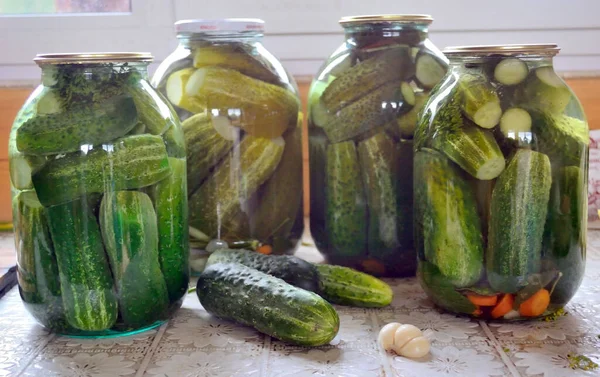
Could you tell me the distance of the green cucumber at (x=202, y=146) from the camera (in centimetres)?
108

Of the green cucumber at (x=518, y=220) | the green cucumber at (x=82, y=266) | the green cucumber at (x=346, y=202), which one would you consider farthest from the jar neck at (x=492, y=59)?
the green cucumber at (x=82, y=266)

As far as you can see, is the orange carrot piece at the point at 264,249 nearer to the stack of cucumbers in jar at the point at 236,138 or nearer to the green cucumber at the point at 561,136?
the stack of cucumbers in jar at the point at 236,138

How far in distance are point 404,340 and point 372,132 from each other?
337mm

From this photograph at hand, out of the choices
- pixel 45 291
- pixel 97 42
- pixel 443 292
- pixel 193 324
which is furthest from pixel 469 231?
pixel 97 42

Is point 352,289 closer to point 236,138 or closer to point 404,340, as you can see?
point 404,340

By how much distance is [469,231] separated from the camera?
90 centimetres

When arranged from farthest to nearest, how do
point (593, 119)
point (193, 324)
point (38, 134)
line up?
point (593, 119) → point (193, 324) → point (38, 134)

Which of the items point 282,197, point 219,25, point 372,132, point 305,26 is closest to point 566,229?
point 372,132

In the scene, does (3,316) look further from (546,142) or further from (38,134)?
(546,142)

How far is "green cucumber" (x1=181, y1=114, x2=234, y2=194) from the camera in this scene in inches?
42.6

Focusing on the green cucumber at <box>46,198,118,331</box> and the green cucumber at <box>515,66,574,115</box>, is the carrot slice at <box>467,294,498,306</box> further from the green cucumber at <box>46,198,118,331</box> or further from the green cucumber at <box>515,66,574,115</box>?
the green cucumber at <box>46,198,118,331</box>

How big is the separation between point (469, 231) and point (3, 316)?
61cm

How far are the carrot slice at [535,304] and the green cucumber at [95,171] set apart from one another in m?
0.48

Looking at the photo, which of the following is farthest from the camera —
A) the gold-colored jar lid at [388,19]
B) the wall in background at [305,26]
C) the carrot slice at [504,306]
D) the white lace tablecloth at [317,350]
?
the wall in background at [305,26]
